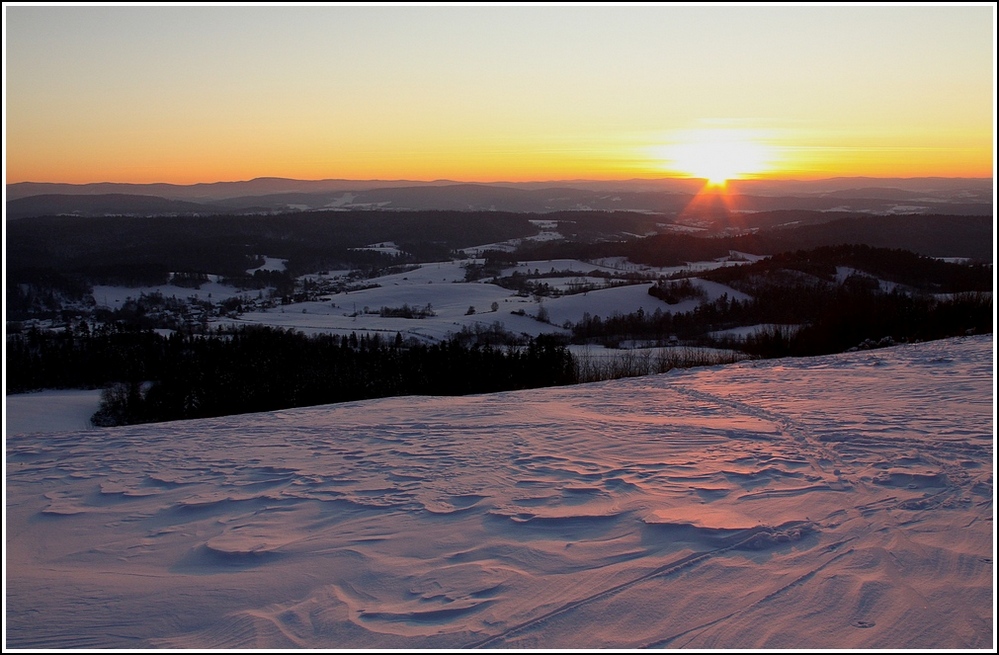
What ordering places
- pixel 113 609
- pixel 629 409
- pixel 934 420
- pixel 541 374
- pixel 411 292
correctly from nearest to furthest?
pixel 113 609
pixel 934 420
pixel 629 409
pixel 541 374
pixel 411 292

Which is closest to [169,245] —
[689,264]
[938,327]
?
[689,264]

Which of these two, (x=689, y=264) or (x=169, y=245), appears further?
(x=169, y=245)

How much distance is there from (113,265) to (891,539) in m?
116

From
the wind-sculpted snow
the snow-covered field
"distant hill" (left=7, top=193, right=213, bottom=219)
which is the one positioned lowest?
the snow-covered field

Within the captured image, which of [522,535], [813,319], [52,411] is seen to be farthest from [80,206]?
[522,535]

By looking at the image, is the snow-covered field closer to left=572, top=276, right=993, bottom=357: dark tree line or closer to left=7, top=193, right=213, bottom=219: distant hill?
left=572, top=276, right=993, bottom=357: dark tree line

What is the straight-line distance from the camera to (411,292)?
9762 cm

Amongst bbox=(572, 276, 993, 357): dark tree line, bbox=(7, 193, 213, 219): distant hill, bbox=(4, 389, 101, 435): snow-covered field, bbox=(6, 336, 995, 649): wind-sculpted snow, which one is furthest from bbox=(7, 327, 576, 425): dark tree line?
bbox=(7, 193, 213, 219): distant hill

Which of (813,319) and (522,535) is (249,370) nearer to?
(813,319)

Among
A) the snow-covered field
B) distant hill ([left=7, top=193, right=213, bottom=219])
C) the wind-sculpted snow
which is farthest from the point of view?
distant hill ([left=7, top=193, right=213, bottom=219])

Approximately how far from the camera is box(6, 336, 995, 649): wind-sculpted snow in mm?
4500

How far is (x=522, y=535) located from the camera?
19.2ft

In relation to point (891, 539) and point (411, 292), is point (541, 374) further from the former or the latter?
point (411, 292)

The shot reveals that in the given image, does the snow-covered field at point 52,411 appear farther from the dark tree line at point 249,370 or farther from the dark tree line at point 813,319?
the dark tree line at point 813,319
